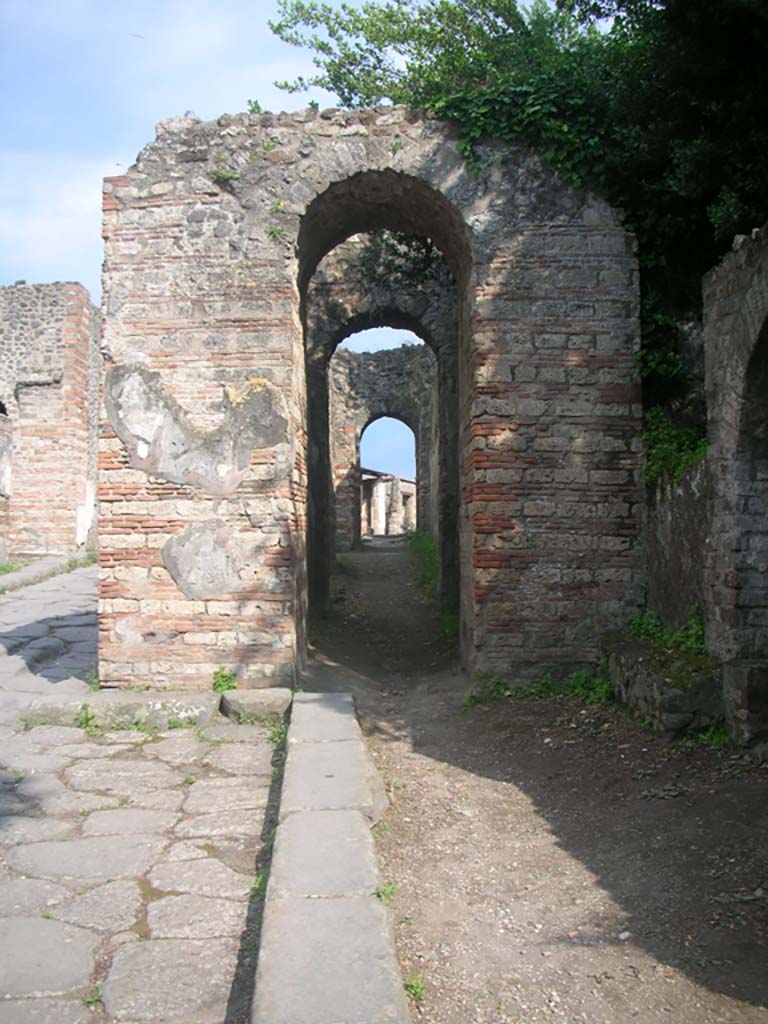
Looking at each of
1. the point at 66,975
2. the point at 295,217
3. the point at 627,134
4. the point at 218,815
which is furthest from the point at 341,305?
the point at 66,975

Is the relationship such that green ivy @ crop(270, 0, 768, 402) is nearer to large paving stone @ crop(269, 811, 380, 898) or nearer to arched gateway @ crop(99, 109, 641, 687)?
arched gateway @ crop(99, 109, 641, 687)

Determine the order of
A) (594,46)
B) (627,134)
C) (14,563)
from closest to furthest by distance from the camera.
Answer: (627,134), (594,46), (14,563)

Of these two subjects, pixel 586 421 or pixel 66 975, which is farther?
pixel 586 421

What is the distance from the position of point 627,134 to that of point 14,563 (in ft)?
41.3

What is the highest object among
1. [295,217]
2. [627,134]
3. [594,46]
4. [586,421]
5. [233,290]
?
[594,46]

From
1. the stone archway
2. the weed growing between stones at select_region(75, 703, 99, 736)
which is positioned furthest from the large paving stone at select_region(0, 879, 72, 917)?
the stone archway

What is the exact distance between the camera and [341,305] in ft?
34.1

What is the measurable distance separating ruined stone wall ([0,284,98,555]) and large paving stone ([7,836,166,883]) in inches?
498

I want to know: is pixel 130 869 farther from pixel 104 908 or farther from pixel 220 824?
pixel 220 824

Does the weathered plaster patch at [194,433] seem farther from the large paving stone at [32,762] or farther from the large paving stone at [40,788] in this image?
the large paving stone at [40,788]

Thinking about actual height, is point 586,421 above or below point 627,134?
below

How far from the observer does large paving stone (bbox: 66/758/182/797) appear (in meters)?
4.33

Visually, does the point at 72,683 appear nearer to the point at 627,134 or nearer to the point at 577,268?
the point at 577,268

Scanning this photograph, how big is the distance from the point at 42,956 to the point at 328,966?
1.03 m
